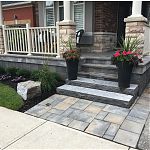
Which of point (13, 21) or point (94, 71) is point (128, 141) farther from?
point (13, 21)

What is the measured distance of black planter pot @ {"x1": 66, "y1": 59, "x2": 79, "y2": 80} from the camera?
14.5 feet

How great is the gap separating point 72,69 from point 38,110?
1411 mm

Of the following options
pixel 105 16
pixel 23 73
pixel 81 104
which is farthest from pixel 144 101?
pixel 105 16

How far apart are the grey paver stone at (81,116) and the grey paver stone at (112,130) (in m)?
0.39

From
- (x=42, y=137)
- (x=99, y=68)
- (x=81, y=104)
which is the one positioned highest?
(x=99, y=68)

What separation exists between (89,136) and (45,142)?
0.63 m

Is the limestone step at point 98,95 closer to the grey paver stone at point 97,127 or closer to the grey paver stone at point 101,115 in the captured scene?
the grey paver stone at point 101,115

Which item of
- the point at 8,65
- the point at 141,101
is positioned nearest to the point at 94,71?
the point at 141,101

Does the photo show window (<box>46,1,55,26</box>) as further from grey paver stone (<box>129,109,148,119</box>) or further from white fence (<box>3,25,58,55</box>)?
grey paver stone (<box>129,109,148,119</box>)

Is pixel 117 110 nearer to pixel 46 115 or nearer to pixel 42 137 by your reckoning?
pixel 46 115

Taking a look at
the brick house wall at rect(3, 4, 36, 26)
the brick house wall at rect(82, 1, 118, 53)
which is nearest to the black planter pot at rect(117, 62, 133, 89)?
the brick house wall at rect(82, 1, 118, 53)

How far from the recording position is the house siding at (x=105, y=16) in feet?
21.1

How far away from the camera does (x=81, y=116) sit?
127 inches

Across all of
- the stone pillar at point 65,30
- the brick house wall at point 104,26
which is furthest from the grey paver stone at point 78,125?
the brick house wall at point 104,26
